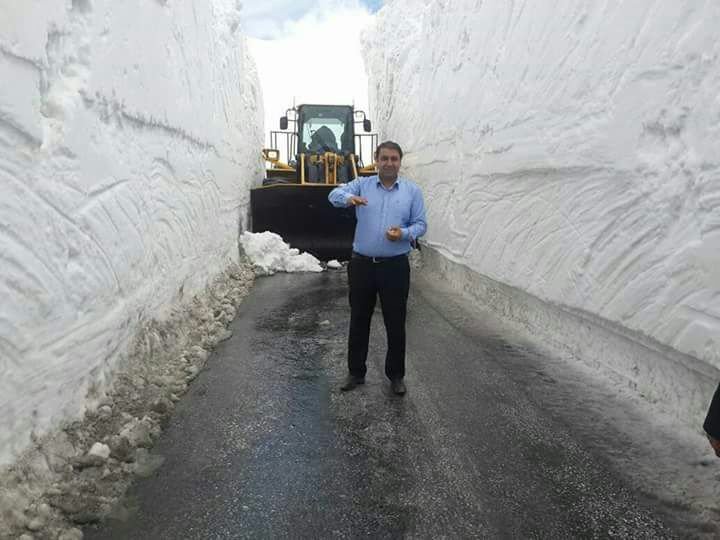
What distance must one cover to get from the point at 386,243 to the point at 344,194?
0.44 meters

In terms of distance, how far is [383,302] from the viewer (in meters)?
3.96

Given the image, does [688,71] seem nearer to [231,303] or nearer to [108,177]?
[108,177]

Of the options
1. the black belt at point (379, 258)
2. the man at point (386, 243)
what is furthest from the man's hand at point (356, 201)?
the black belt at point (379, 258)

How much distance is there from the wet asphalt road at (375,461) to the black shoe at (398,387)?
56 mm

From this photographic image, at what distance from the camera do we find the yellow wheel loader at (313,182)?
35.8 feet

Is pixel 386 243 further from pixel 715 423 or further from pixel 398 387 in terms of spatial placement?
pixel 715 423

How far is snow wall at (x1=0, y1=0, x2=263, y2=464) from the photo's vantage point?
7.85 ft

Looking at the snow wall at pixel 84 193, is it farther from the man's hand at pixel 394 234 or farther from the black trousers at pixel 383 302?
the man's hand at pixel 394 234

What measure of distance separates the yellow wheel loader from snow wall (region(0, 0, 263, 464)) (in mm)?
4246

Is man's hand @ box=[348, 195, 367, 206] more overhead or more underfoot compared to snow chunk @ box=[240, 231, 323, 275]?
more overhead

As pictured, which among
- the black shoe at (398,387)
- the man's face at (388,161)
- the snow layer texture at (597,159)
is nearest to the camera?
the snow layer texture at (597,159)

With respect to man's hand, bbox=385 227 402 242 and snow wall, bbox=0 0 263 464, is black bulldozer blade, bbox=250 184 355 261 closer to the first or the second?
snow wall, bbox=0 0 263 464

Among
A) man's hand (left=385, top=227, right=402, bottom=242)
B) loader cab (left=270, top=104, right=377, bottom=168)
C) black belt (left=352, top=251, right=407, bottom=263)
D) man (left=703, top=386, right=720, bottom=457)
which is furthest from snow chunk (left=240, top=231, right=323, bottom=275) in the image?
man (left=703, top=386, right=720, bottom=457)

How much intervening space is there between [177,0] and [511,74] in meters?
3.45
